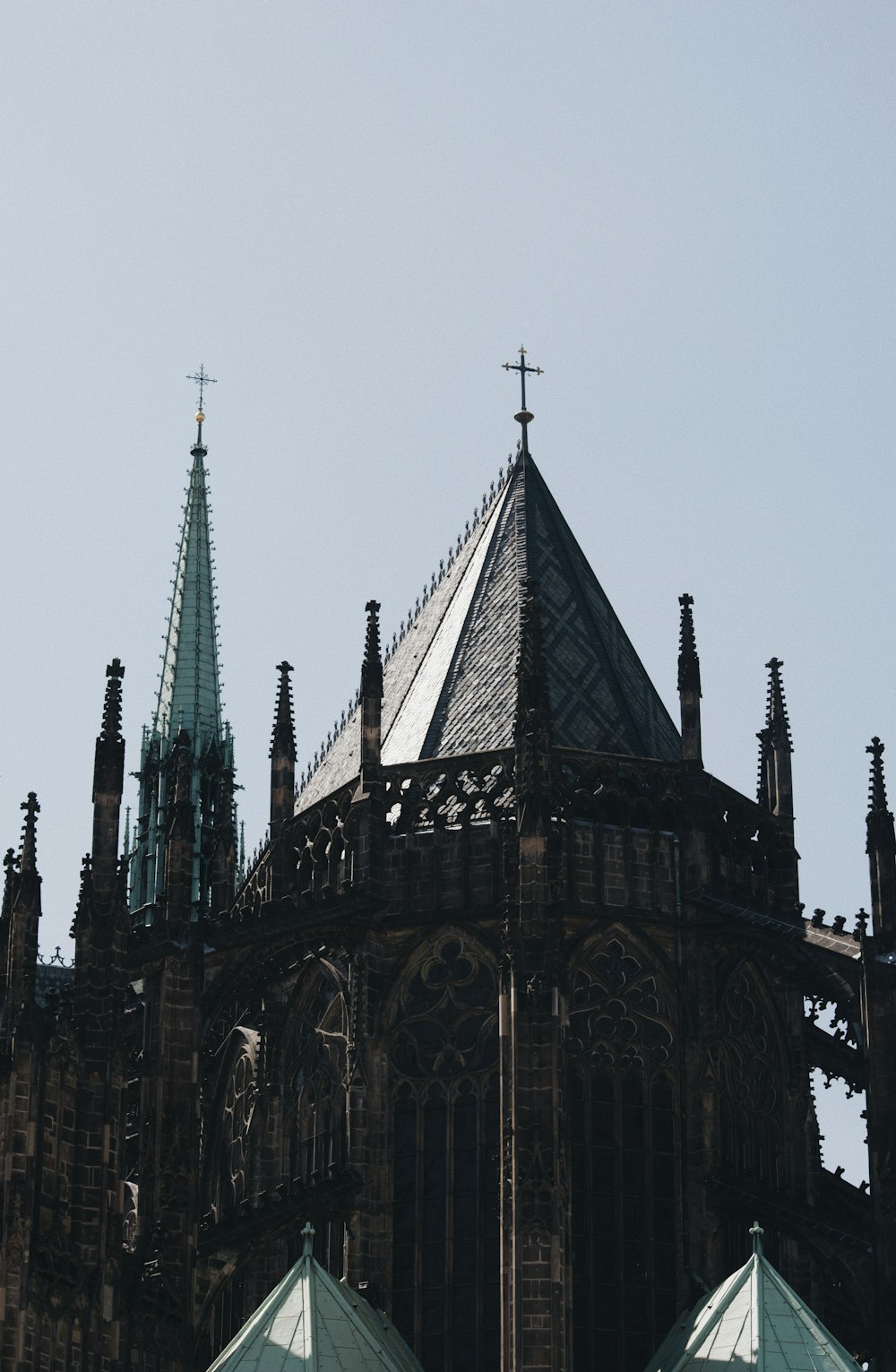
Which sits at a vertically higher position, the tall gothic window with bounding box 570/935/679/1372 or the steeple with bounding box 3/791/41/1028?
the steeple with bounding box 3/791/41/1028

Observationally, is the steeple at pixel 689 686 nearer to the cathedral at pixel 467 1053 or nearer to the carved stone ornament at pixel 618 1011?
the cathedral at pixel 467 1053

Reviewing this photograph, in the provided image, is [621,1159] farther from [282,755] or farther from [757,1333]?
[282,755]

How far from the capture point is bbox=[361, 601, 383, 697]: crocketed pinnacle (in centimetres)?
6097

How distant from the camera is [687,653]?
61.1m

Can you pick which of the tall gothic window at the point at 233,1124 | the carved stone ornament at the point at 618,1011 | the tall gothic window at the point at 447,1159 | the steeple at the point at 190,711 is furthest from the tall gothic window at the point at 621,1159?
the steeple at the point at 190,711

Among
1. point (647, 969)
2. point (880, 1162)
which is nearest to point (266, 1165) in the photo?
point (647, 969)

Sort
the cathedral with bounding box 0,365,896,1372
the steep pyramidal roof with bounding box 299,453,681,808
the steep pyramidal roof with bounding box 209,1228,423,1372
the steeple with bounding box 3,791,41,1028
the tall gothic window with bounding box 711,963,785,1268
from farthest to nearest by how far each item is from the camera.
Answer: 1. the steep pyramidal roof with bounding box 299,453,681,808
2. the tall gothic window with bounding box 711,963,785,1268
3. the steeple with bounding box 3,791,41,1028
4. the cathedral with bounding box 0,365,896,1372
5. the steep pyramidal roof with bounding box 209,1228,423,1372

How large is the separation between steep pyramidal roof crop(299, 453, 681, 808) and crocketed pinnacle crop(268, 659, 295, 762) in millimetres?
1009

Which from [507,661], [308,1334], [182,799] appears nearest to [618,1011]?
[507,661]

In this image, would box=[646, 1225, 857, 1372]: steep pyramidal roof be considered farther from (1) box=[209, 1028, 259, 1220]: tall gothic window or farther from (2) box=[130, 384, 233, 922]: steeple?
(2) box=[130, 384, 233, 922]: steeple

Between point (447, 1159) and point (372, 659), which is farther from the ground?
point (372, 659)

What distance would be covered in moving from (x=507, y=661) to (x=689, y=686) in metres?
3.58

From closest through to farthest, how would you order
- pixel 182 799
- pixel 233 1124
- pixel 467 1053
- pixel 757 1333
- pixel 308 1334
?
pixel 757 1333 → pixel 308 1334 → pixel 467 1053 → pixel 182 799 → pixel 233 1124

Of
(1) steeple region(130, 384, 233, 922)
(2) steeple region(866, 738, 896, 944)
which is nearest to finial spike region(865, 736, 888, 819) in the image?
(2) steeple region(866, 738, 896, 944)
